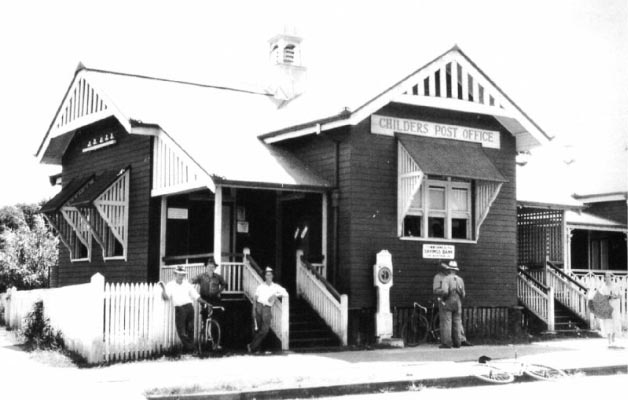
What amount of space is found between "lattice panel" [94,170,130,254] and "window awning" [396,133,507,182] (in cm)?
755

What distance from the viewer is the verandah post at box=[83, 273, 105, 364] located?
16.2 metres

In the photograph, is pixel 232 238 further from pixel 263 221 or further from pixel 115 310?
pixel 115 310

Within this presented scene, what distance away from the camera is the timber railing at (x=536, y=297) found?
23734mm

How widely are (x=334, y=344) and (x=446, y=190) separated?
519cm

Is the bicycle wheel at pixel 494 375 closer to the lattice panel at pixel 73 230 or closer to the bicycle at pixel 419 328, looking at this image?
the bicycle at pixel 419 328

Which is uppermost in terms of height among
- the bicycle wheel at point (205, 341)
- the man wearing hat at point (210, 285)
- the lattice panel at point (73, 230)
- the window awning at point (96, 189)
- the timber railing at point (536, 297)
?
the window awning at point (96, 189)

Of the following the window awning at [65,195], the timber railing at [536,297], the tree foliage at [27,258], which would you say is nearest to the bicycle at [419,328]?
the timber railing at [536,297]

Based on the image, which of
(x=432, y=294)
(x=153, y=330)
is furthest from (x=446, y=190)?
(x=153, y=330)

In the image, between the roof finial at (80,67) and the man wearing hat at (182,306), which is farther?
the roof finial at (80,67)

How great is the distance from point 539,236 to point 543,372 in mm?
12733

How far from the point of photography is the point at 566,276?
999 inches

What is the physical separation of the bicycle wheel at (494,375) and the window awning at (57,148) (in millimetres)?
17154

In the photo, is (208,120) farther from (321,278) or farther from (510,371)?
(510,371)

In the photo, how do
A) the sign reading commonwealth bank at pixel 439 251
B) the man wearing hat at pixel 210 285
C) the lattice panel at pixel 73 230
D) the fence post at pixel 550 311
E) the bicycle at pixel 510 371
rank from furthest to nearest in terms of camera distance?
the lattice panel at pixel 73 230, the fence post at pixel 550 311, the sign reading commonwealth bank at pixel 439 251, the man wearing hat at pixel 210 285, the bicycle at pixel 510 371
